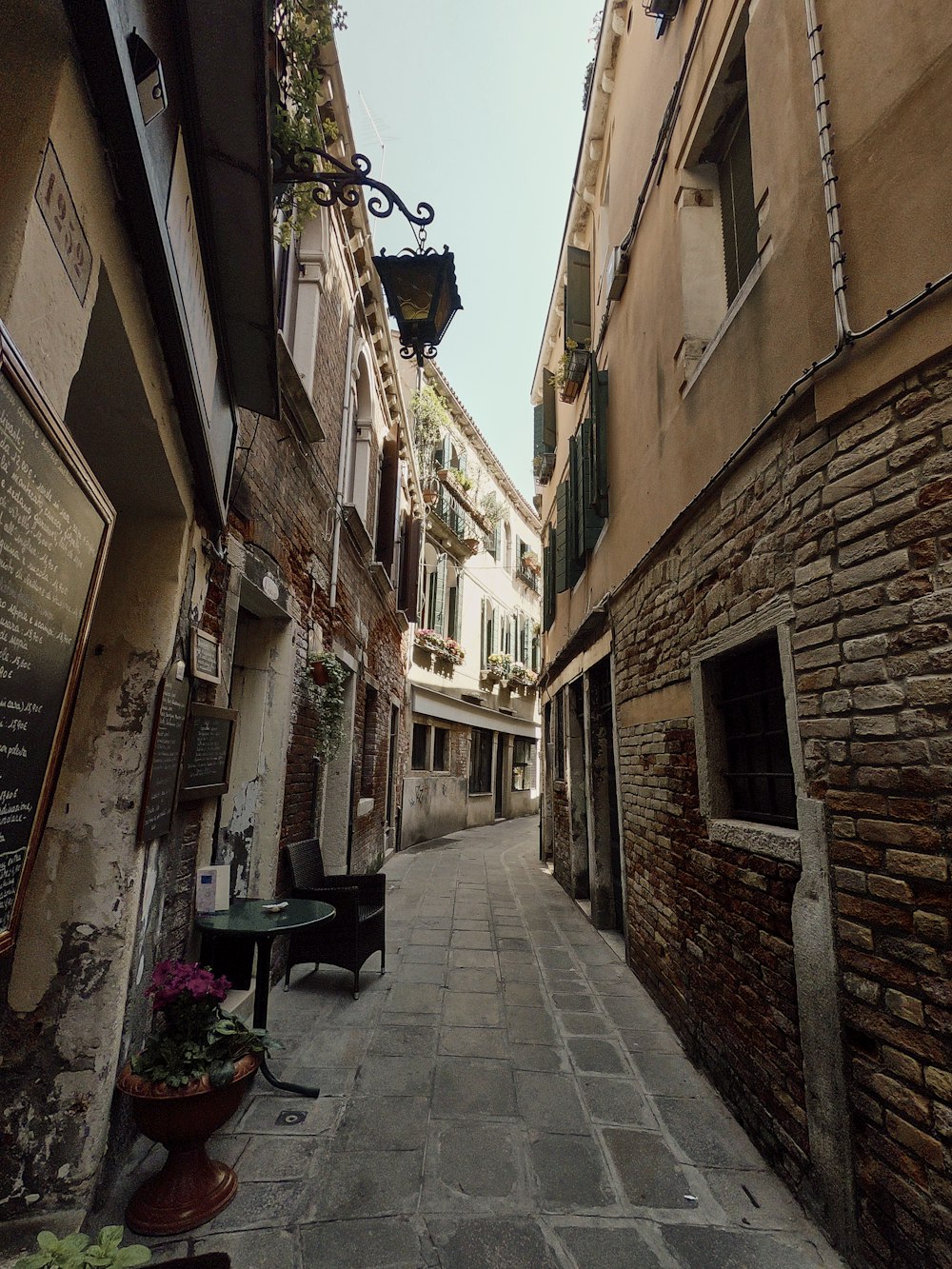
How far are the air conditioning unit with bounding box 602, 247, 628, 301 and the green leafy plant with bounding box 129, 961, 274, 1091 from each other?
6.01 metres

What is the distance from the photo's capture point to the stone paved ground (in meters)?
2.04

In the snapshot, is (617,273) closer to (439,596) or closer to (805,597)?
(805,597)

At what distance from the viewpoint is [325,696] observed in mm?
5473

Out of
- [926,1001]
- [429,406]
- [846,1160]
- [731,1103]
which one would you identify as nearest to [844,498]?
[926,1001]

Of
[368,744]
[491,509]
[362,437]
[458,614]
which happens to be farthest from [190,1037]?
[491,509]

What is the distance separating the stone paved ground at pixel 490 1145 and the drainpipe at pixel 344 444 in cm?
340

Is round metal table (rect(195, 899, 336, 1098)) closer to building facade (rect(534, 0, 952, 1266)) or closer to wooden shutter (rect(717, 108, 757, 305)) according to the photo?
building facade (rect(534, 0, 952, 1266))

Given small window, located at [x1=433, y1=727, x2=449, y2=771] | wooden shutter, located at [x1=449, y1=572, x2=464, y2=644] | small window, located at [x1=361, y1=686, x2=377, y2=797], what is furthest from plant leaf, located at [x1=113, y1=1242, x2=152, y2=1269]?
wooden shutter, located at [x1=449, y1=572, x2=464, y2=644]

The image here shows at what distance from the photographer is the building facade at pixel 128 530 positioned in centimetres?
122

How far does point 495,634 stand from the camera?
16.9 metres

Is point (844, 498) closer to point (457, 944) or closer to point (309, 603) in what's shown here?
point (309, 603)

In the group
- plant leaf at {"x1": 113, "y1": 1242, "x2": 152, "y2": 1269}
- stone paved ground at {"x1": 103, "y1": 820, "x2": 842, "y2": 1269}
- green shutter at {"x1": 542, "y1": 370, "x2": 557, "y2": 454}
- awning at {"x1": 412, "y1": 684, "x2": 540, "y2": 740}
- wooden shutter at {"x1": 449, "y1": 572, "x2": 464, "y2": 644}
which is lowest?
stone paved ground at {"x1": 103, "y1": 820, "x2": 842, "y2": 1269}

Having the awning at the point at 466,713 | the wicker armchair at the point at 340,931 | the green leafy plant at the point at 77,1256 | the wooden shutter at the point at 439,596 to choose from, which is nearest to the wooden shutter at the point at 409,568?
the awning at the point at 466,713

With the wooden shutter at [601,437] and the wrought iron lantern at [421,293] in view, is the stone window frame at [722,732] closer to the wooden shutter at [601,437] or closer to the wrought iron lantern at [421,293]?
the wrought iron lantern at [421,293]
